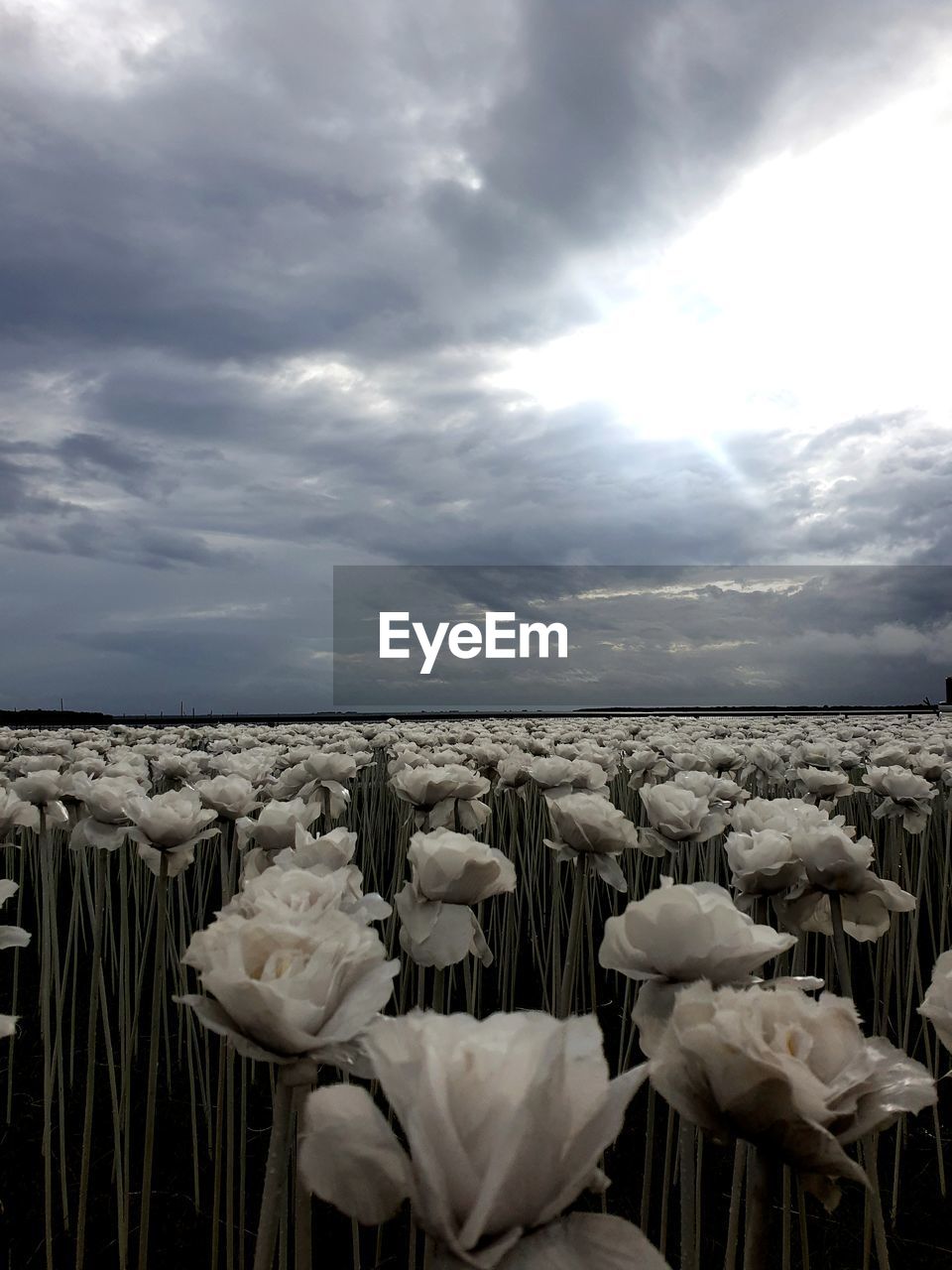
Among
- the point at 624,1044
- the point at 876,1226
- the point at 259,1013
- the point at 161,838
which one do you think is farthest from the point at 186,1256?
the point at 259,1013

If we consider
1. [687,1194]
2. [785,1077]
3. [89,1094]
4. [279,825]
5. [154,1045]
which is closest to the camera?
[785,1077]

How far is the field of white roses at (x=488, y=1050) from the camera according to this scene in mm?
969

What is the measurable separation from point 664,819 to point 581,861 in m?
0.70

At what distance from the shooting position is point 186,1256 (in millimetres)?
4145

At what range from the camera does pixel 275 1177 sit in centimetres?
136

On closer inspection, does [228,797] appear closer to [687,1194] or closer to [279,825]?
[279,825]

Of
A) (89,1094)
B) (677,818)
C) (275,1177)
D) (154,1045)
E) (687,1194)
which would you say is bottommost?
(89,1094)

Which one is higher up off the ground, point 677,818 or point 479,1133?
point 479,1133

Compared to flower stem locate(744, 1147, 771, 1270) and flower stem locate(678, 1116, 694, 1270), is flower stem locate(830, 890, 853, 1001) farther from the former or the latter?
flower stem locate(744, 1147, 771, 1270)

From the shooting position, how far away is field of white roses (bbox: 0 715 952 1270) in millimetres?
969

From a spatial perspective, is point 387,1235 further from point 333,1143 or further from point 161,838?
point 333,1143

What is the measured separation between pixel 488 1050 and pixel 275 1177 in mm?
632

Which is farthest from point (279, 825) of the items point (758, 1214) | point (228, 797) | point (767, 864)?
point (758, 1214)

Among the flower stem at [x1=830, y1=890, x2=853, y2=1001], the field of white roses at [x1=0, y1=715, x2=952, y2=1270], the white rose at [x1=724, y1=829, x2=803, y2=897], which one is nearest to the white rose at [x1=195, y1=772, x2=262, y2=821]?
the field of white roses at [x1=0, y1=715, x2=952, y2=1270]
